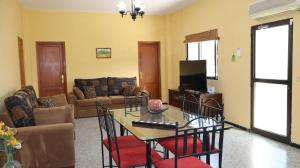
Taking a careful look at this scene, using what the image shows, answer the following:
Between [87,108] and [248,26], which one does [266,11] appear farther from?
[87,108]

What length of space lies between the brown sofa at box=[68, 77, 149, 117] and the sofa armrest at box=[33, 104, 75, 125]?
2574 millimetres

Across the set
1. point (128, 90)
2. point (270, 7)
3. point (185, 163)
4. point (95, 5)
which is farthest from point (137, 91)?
point (185, 163)

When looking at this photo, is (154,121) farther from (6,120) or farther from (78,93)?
(78,93)

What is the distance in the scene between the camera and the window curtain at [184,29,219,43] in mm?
6012

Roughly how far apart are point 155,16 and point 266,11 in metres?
4.33

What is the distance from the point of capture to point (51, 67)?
24.7 feet

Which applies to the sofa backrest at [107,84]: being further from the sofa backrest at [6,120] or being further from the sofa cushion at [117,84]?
the sofa backrest at [6,120]

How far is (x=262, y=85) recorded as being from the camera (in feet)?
15.8

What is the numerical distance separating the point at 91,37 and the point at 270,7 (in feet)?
16.1

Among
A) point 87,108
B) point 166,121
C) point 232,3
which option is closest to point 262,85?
point 232,3

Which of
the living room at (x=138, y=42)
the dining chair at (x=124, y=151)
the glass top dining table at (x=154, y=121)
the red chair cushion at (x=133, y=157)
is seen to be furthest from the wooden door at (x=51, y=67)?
the red chair cushion at (x=133, y=157)

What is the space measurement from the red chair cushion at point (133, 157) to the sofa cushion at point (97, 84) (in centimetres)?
A: 481

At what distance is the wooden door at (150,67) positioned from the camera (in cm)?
831

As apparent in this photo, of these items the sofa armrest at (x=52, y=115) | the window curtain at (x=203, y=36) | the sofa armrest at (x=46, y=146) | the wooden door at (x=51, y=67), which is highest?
the window curtain at (x=203, y=36)
